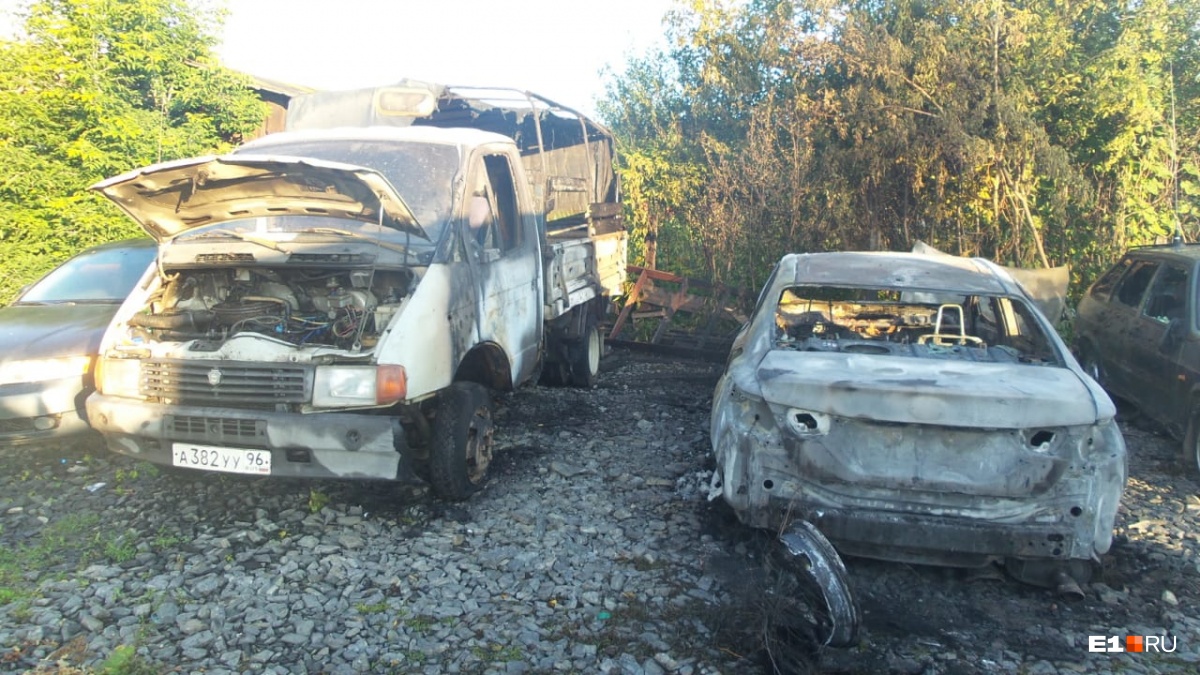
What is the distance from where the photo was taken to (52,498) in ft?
15.3

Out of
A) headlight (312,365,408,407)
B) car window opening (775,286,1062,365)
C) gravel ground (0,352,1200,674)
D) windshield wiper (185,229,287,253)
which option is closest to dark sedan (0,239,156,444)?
gravel ground (0,352,1200,674)

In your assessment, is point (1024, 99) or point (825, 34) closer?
point (1024, 99)

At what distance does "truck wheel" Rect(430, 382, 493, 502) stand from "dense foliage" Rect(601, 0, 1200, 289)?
627cm

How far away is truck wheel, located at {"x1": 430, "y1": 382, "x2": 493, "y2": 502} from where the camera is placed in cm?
436

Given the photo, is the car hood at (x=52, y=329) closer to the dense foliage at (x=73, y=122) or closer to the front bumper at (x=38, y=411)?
the front bumper at (x=38, y=411)

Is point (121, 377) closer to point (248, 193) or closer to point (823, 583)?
point (248, 193)

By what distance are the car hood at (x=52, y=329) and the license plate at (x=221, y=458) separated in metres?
1.60

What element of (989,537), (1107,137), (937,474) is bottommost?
(989,537)

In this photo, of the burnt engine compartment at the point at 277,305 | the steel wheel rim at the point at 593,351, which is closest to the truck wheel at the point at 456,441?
the burnt engine compartment at the point at 277,305

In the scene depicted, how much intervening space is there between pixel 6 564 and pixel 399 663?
7.66 ft

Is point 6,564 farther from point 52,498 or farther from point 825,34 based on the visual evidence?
point 825,34

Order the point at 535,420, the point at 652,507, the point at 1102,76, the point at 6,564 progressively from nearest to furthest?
the point at 6,564, the point at 652,507, the point at 535,420, the point at 1102,76

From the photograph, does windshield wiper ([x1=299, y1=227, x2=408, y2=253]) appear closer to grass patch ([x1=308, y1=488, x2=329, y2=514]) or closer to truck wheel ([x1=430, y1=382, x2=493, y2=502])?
truck wheel ([x1=430, y1=382, x2=493, y2=502])

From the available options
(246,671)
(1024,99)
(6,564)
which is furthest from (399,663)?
(1024,99)
